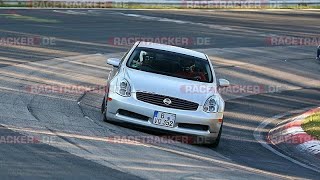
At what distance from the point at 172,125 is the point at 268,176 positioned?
6.72 feet

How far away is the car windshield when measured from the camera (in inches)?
514

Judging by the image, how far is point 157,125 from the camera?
1178 cm

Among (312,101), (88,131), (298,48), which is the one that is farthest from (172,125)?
(298,48)

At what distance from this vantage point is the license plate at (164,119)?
1180 centimetres

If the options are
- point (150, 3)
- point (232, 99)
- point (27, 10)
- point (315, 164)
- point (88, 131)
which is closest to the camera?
point (88, 131)

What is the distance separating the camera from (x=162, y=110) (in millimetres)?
11828

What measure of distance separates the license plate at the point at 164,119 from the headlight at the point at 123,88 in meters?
0.61

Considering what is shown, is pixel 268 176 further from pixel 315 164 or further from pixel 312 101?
pixel 312 101
